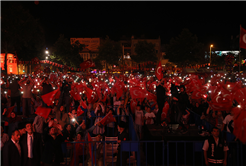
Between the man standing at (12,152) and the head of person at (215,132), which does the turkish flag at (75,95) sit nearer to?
the man standing at (12,152)

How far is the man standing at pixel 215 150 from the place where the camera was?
561 centimetres

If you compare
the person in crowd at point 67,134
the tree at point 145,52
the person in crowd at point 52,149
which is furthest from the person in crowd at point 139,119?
the tree at point 145,52

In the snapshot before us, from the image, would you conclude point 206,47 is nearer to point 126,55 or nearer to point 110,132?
point 126,55

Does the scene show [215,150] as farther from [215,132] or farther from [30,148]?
[30,148]

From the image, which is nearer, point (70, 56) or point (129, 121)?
point (129, 121)

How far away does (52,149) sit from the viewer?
20.2ft

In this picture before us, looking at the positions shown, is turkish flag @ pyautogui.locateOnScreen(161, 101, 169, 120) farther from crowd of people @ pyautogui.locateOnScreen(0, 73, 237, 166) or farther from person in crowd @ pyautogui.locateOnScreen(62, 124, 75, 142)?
person in crowd @ pyautogui.locateOnScreen(62, 124, 75, 142)

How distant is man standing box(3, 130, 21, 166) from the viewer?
5754 mm

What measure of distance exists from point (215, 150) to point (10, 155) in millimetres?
4755

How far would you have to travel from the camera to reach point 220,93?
8.83m

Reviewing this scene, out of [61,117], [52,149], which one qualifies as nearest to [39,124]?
[61,117]

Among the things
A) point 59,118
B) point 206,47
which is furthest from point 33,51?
point 206,47

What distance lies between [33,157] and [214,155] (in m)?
4.37

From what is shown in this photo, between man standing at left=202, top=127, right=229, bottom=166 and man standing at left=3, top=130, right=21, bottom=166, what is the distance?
4.38m
